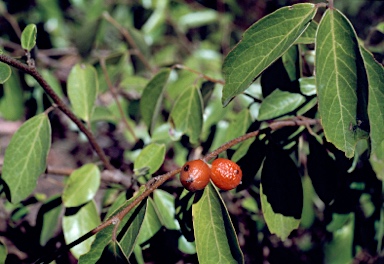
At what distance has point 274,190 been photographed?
114 centimetres

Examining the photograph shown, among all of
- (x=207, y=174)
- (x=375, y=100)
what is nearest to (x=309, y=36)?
(x=375, y=100)

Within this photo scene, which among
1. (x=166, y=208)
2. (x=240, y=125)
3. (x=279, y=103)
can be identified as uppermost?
(x=279, y=103)

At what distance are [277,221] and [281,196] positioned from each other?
3.0 inches

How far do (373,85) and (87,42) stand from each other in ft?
5.51

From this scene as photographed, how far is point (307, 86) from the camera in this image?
47.6 inches

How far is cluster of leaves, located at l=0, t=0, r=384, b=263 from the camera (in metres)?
0.91

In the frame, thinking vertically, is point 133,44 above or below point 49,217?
above

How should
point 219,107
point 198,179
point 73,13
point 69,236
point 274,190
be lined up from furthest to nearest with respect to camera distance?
point 73,13 → point 219,107 → point 69,236 → point 274,190 → point 198,179

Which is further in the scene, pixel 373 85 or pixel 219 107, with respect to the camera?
pixel 219 107

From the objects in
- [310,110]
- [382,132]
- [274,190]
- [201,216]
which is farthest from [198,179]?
[310,110]

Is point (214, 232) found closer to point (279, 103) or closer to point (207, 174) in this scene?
point (207, 174)

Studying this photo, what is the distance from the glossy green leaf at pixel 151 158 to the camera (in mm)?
1290

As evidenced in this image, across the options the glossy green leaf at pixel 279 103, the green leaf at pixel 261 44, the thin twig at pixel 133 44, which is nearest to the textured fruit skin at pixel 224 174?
the green leaf at pixel 261 44

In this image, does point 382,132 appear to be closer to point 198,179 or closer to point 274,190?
point 274,190
